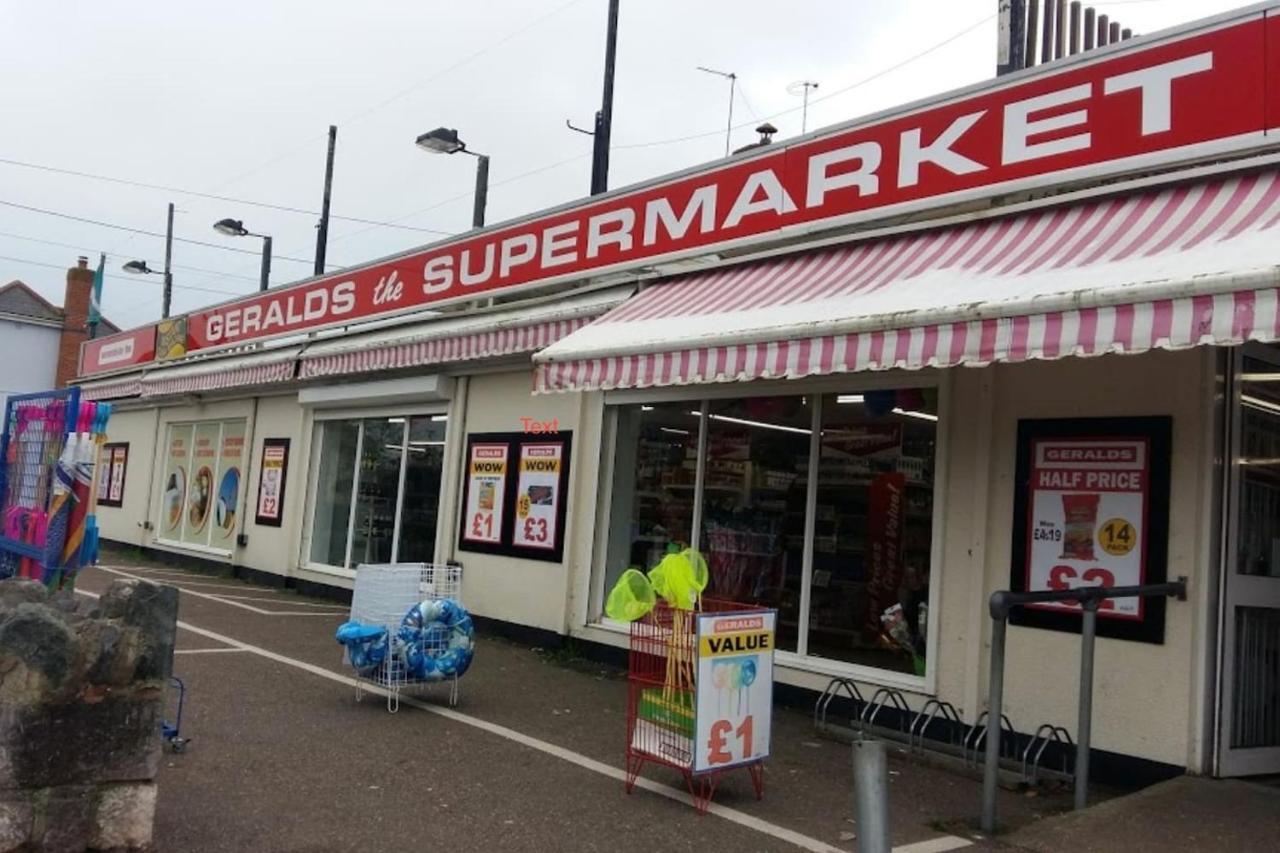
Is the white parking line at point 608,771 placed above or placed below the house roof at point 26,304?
below

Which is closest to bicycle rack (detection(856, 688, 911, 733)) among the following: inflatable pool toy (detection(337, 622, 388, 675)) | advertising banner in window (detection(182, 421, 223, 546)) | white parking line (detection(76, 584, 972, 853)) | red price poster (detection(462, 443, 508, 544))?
white parking line (detection(76, 584, 972, 853))

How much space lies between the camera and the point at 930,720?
6.55m

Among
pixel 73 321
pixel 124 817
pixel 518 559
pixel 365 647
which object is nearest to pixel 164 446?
pixel 518 559

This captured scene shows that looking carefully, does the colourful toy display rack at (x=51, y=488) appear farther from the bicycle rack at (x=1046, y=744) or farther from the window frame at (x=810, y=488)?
the bicycle rack at (x=1046, y=744)

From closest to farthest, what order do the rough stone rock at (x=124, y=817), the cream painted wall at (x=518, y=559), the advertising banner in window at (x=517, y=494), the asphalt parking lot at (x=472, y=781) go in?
the rough stone rock at (x=124, y=817) < the asphalt parking lot at (x=472, y=781) < the cream painted wall at (x=518, y=559) < the advertising banner in window at (x=517, y=494)

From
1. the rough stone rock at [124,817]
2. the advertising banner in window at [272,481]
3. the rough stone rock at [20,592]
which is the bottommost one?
the rough stone rock at [124,817]

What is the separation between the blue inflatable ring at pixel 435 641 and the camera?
6.83 metres

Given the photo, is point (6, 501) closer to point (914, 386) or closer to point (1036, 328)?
point (914, 386)

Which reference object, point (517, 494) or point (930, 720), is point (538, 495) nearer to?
point (517, 494)

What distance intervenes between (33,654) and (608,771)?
2951 millimetres

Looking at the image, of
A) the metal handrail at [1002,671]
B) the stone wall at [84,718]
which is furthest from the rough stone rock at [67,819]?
the metal handrail at [1002,671]

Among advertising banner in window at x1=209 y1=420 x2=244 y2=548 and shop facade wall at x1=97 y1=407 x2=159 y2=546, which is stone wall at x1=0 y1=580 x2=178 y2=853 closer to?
advertising banner in window at x1=209 y1=420 x2=244 y2=548

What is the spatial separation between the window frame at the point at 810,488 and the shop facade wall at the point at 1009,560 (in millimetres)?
84

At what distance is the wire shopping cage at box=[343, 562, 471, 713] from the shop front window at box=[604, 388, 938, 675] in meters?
2.38
